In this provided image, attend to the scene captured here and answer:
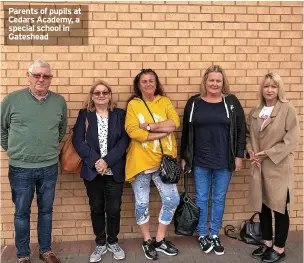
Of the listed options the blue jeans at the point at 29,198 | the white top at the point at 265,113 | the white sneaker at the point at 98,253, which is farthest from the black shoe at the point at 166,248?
the white top at the point at 265,113

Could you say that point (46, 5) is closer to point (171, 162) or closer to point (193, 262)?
point (171, 162)

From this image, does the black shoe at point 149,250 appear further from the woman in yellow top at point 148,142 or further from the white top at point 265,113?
the white top at point 265,113

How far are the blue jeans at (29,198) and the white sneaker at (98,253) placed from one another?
18.6 inches

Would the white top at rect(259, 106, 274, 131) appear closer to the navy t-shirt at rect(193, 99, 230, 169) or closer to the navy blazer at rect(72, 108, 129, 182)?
the navy t-shirt at rect(193, 99, 230, 169)

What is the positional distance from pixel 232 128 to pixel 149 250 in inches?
62.0

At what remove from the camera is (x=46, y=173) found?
3.52 metres

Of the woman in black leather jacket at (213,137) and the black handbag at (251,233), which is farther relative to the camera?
the black handbag at (251,233)

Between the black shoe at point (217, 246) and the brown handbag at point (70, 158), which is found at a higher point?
the brown handbag at point (70, 158)

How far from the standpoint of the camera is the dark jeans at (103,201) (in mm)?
3611

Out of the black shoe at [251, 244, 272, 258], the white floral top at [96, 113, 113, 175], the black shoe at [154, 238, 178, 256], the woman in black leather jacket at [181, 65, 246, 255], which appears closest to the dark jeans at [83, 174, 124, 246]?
the white floral top at [96, 113, 113, 175]

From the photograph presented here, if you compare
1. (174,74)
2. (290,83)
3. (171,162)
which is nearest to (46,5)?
(174,74)

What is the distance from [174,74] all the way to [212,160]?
1.11 metres

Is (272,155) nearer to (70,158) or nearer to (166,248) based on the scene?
(166,248)

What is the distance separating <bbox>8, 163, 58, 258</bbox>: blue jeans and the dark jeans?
1.27 ft
